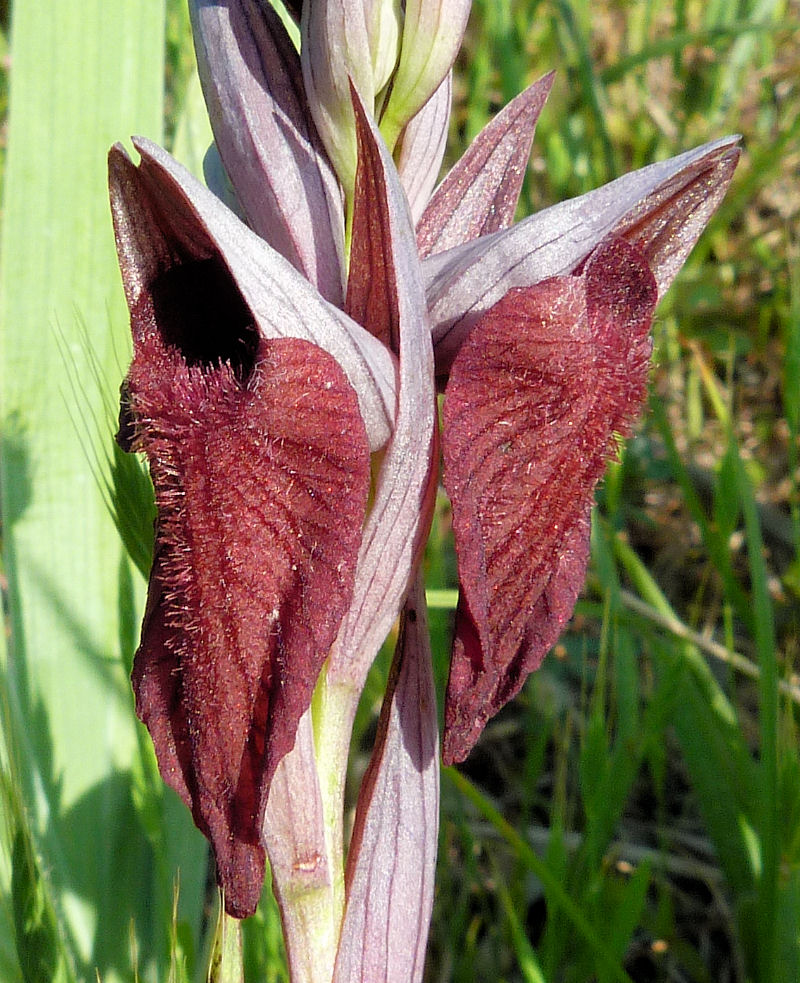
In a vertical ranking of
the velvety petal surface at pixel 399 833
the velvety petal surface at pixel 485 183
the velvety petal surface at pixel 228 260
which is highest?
the velvety petal surface at pixel 485 183

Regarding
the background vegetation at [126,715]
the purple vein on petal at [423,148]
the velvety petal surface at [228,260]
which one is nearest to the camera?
the velvety petal surface at [228,260]

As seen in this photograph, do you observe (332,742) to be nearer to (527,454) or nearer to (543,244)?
(527,454)

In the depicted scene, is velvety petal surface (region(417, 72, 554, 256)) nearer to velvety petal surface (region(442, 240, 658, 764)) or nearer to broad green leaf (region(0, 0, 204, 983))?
velvety petal surface (region(442, 240, 658, 764))

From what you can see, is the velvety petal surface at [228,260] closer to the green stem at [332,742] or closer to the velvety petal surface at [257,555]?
the velvety petal surface at [257,555]

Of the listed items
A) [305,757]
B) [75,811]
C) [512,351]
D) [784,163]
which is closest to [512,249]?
[512,351]

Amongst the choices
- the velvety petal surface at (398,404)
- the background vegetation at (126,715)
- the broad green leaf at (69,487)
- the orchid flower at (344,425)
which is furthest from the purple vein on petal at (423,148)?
the broad green leaf at (69,487)

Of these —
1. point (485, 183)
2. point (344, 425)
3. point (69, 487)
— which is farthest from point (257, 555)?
point (69, 487)

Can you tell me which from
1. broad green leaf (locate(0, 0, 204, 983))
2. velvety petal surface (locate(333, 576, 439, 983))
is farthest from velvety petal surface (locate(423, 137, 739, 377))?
broad green leaf (locate(0, 0, 204, 983))
